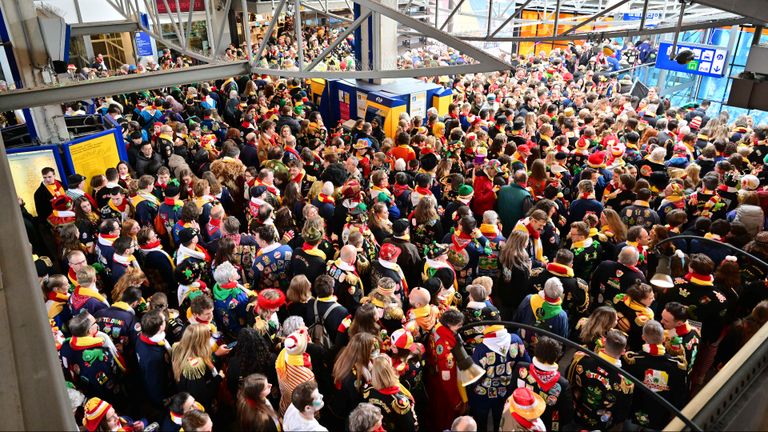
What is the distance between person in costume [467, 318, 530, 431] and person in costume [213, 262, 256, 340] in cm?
199

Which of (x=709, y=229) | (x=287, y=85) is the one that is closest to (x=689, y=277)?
(x=709, y=229)

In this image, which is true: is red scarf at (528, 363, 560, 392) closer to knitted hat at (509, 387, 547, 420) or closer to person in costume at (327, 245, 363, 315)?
knitted hat at (509, 387, 547, 420)

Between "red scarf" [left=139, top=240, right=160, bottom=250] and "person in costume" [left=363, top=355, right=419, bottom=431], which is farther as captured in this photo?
"red scarf" [left=139, top=240, right=160, bottom=250]

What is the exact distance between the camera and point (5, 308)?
146 centimetres

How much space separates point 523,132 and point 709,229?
4.08 metres

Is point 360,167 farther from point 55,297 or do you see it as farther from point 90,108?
point 90,108

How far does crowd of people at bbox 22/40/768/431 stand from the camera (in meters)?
3.70

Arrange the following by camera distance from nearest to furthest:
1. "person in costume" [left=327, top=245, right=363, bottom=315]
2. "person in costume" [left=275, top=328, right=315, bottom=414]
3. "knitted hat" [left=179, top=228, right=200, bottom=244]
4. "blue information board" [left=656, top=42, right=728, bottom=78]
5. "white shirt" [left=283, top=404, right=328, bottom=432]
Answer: "white shirt" [left=283, top=404, right=328, bottom=432] → "person in costume" [left=275, top=328, right=315, bottom=414] → "person in costume" [left=327, top=245, right=363, bottom=315] → "knitted hat" [left=179, top=228, right=200, bottom=244] → "blue information board" [left=656, top=42, right=728, bottom=78]

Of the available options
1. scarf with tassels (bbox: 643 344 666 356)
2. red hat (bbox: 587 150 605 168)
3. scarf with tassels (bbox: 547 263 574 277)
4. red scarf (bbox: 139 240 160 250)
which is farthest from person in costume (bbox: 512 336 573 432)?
Result: red hat (bbox: 587 150 605 168)

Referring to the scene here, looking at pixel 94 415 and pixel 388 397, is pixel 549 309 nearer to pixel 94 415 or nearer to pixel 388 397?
pixel 388 397

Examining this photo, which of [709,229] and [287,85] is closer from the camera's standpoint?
[709,229]

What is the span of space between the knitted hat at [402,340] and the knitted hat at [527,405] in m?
0.88

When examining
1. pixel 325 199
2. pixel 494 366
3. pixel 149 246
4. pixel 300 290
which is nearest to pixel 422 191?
pixel 325 199

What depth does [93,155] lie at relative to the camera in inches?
314
